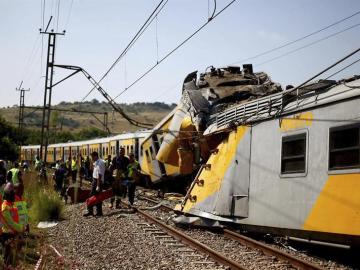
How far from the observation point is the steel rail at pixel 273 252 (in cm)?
798

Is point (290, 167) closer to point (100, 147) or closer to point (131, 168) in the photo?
point (131, 168)

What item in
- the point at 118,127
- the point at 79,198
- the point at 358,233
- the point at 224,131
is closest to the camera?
the point at 358,233

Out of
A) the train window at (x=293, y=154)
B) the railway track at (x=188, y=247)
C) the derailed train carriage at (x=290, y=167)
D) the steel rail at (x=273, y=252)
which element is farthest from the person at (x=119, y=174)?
the train window at (x=293, y=154)

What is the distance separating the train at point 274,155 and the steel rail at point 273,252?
0.32 metres

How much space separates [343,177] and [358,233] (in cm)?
93

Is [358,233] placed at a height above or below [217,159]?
below

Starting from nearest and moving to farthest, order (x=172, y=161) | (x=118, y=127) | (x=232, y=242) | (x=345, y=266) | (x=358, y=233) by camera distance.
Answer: (x=358, y=233) < (x=345, y=266) < (x=232, y=242) < (x=172, y=161) < (x=118, y=127)

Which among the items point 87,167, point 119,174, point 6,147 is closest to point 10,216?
point 119,174

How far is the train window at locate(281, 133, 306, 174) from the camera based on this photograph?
30.3 feet

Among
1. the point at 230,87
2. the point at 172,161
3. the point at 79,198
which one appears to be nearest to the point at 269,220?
the point at 230,87

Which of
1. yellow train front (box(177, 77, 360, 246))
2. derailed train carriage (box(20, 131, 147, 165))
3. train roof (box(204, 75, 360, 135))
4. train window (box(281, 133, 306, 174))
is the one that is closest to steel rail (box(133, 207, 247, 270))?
yellow train front (box(177, 77, 360, 246))

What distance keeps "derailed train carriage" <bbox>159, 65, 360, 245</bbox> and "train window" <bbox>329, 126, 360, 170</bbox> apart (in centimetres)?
2

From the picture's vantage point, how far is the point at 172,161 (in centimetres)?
1742

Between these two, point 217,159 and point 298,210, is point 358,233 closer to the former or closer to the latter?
point 298,210
